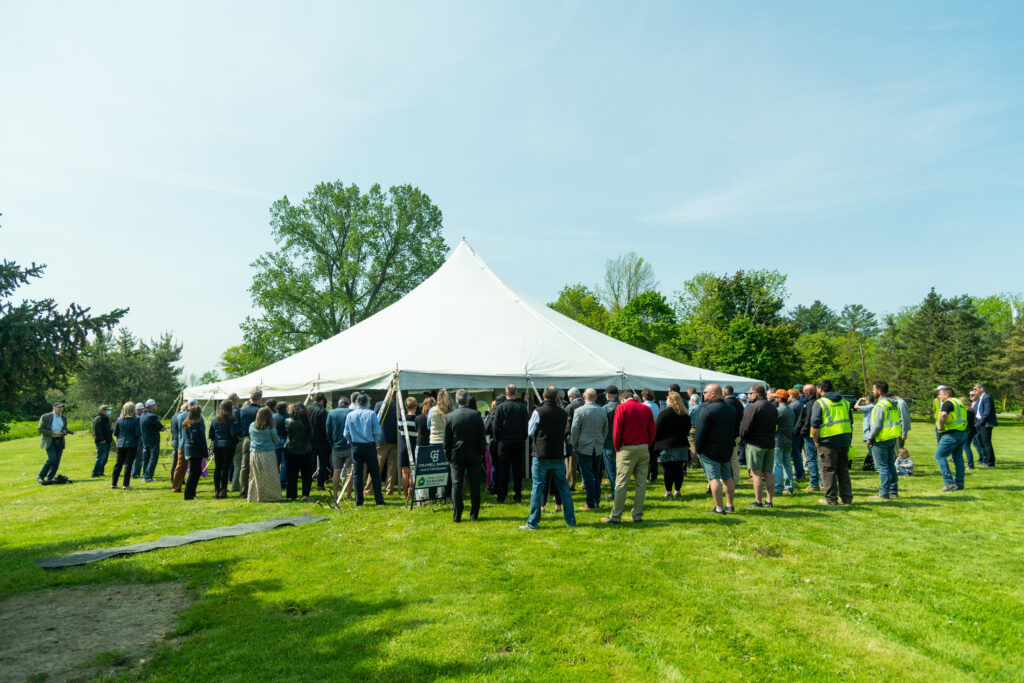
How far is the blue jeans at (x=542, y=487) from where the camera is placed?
680cm

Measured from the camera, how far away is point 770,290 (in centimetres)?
4122

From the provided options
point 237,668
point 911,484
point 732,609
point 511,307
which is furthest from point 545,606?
point 511,307

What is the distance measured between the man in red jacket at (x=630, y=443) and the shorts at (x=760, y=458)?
1.69 m

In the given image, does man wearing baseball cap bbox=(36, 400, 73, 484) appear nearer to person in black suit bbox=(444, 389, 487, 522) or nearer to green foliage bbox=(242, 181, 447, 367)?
person in black suit bbox=(444, 389, 487, 522)

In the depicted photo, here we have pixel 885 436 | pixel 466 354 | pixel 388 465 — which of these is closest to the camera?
pixel 885 436

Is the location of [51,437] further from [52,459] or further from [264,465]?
[264,465]

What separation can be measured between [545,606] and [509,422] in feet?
12.0

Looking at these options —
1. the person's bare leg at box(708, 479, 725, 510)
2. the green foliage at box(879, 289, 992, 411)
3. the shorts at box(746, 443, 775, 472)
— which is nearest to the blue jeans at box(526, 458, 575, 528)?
the person's bare leg at box(708, 479, 725, 510)

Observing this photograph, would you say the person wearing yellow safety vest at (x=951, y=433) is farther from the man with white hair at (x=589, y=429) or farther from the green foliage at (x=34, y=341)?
the green foliage at (x=34, y=341)

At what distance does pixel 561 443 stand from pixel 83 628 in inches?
187

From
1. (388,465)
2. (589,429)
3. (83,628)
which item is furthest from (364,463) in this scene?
(83,628)

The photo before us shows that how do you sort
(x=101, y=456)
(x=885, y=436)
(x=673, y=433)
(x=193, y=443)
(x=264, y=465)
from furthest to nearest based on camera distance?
(x=101, y=456) < (x=193, y=443) < (x=264, y=465) < (x=673, y=433) < (x=885, y=436)

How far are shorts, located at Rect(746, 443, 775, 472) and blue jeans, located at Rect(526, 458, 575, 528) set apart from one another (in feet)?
8.80

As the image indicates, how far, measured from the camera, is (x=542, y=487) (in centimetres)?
685
